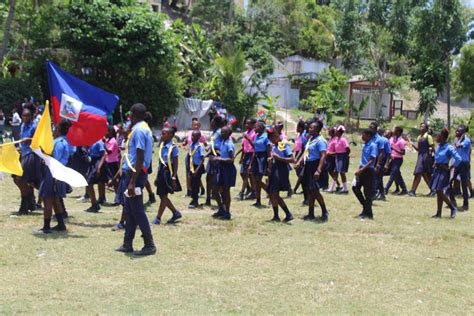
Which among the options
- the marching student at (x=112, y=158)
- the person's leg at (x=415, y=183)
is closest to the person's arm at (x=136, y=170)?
Result: the marching student at (x=112, y=158)

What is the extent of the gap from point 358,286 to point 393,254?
6.10ft

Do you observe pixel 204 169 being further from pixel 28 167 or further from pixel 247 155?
pixel 28 167

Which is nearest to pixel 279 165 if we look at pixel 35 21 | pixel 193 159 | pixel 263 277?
pixel 193 159

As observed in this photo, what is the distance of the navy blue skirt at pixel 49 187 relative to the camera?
29.6ft

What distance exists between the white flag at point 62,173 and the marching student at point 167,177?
165 centimetres

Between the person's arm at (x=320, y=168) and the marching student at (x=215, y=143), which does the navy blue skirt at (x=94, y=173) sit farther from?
the person's arm at (x=320, y=168)

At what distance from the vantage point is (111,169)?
477 inches

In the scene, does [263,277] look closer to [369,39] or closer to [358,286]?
[358,286]

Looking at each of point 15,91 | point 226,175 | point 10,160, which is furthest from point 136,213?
point 15,91

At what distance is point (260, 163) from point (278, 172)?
4.12 ft

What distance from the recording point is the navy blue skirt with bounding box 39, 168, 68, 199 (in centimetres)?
902

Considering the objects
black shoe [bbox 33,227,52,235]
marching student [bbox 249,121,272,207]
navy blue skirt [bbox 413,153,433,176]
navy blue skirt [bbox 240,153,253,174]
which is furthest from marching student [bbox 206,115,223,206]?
navy blue skirt [bbox 413,153,433,176]

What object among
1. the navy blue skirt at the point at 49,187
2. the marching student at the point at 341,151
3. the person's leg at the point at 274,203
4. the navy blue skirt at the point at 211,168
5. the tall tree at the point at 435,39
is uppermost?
the tall tree at the point at 435,39

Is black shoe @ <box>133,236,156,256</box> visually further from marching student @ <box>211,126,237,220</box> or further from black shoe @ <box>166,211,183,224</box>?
marching student @ <box>211,126,237,220</box>
